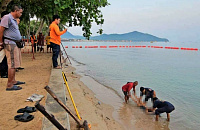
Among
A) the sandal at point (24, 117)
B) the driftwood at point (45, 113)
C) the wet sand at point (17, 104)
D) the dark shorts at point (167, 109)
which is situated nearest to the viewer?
the driftwood at point (45, 113)

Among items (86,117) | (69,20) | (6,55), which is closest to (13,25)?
(6,55)

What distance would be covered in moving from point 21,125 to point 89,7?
915 cm

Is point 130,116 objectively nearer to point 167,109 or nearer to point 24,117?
point 167,109

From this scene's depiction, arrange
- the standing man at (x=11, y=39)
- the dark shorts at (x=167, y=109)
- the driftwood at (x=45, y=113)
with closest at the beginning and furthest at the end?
the driftwood at (x=45, y=113) < the standing man at (x=11, y=39) < the dark shorts at (x=167, y=109)

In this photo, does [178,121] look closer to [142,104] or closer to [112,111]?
[142,104]

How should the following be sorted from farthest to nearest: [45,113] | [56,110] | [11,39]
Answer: [11,39]
[56,110]
[45,113]

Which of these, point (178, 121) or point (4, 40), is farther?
point (178, 121)

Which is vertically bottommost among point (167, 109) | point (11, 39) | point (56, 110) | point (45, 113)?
point (167, 109)

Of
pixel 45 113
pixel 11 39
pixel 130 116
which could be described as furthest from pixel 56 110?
pixel 130 116

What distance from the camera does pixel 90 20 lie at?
38.9ft

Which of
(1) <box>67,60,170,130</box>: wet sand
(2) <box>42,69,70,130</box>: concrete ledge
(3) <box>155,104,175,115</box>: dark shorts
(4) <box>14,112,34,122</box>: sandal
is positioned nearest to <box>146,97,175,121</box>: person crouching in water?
(3) <box>155,104,175,115</box>: dark shorts

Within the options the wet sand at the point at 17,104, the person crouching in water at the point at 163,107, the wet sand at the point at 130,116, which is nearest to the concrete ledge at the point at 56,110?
the wet sand at the point at 17,104

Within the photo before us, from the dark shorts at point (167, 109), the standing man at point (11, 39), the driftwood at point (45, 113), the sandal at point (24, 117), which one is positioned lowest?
the dark shorts at point (167, 109)

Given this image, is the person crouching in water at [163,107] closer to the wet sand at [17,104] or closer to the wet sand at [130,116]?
the wet sand at [130,116]
